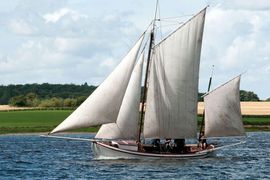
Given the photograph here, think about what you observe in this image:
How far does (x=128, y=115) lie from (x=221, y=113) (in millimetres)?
10167

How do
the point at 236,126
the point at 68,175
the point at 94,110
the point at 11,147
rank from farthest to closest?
the point at 11,147
the point at 236,126
the point at 94,110
the point at 68,175

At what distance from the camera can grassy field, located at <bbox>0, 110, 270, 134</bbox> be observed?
14738cm

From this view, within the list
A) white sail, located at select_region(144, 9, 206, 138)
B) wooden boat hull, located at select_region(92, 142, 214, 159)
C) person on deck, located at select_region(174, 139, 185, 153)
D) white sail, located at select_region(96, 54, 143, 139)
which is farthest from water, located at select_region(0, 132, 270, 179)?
white sail, located at select_region(144, 9, 206, 138)

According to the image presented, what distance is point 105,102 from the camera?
2968 inches

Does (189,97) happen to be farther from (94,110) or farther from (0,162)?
(0,162)

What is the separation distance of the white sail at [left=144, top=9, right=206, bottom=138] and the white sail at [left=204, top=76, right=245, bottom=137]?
166 inches

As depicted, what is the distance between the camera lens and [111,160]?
7912cm

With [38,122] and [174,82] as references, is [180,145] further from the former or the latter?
[38,122]

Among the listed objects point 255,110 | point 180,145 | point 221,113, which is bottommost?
point 180,145

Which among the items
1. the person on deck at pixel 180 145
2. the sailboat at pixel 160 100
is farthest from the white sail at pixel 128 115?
the person on deck at pixel 180 145

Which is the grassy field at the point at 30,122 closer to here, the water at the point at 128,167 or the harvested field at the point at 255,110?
the harvested field at the point at 255,110

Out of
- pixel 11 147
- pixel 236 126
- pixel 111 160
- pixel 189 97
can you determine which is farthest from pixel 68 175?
pixel 11 147

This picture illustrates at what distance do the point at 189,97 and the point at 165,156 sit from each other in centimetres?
517

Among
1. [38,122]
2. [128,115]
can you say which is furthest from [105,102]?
[38,122]
